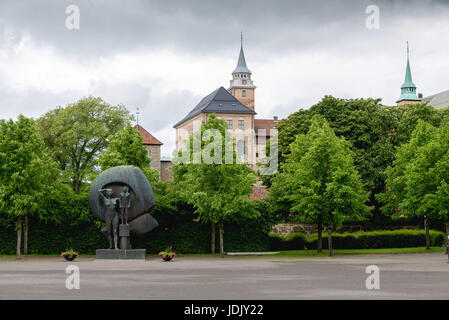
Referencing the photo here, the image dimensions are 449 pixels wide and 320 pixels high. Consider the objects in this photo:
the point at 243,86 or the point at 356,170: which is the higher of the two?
the point at 243,86

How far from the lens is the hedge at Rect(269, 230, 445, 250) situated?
5084 centimetres

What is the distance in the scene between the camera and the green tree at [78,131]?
67062 mm

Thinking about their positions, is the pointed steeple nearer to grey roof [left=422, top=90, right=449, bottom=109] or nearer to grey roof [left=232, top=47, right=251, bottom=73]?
grey roof [left=232, top=47, right=251, bottom=73]

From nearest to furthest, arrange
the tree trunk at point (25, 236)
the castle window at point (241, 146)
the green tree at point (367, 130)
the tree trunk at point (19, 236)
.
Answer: the tree trunk at point (19, 236), the tree trunk at point (25, 236), the green tree at point (367, 130), the castle window at point (241, 146)

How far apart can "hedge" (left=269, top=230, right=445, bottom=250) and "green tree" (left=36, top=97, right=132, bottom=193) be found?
24610 mm

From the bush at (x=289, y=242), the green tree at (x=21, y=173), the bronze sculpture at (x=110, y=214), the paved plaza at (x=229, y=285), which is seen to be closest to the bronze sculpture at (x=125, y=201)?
the bronze sculpture at (x=110, y=214)

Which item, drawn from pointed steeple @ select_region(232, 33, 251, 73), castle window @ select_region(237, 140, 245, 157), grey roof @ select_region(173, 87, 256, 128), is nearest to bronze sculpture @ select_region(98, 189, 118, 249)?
grey roof @ select_region(173, 87, 256, 128)

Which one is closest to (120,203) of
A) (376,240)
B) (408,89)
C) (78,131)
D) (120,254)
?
(120,254)

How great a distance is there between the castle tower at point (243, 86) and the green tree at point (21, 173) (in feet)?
369

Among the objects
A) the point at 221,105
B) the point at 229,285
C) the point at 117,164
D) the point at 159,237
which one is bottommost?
the point at 229,285

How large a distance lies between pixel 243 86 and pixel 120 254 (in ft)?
396

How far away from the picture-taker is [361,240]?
167ft

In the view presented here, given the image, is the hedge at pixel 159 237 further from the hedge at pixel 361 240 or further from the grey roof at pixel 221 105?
the grey roof at pixel 221 105

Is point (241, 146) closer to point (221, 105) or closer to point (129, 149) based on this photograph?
point (221, 105)
